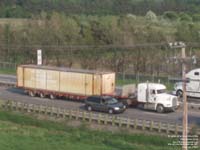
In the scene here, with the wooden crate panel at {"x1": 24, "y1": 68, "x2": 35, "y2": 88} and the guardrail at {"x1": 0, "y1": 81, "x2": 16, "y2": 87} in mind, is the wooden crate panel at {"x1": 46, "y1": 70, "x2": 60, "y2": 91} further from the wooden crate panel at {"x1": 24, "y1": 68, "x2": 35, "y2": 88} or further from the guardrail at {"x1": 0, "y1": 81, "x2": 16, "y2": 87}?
the guardrail at {"x1": 0, "y1": 81, "x2": 16, "y2": 87}

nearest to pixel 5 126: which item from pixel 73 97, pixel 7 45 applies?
pixel 73 97

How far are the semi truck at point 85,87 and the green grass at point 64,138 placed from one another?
21.9 ft

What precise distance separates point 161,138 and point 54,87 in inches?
693

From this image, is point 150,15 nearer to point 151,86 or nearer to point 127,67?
point 127,67

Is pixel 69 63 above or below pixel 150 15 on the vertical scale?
below

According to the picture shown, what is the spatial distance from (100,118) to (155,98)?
5.57m

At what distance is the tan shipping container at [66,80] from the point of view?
178 ft

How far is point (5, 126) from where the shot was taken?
48.7 m

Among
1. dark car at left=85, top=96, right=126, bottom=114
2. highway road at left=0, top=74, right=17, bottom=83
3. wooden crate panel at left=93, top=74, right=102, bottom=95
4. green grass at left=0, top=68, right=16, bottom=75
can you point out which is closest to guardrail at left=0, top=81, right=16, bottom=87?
highway road at left=0, top=74, right=17, bottom=83

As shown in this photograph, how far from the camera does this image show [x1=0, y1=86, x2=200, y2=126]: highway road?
152 feet

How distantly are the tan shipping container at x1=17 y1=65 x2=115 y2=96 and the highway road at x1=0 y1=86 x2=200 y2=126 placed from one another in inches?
47.3

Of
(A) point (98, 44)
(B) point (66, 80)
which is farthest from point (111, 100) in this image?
(A) point (98, 44)

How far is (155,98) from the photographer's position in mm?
49125

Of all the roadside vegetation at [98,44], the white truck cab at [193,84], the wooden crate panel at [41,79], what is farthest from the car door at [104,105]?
the roadside vegetation at [98,44]
